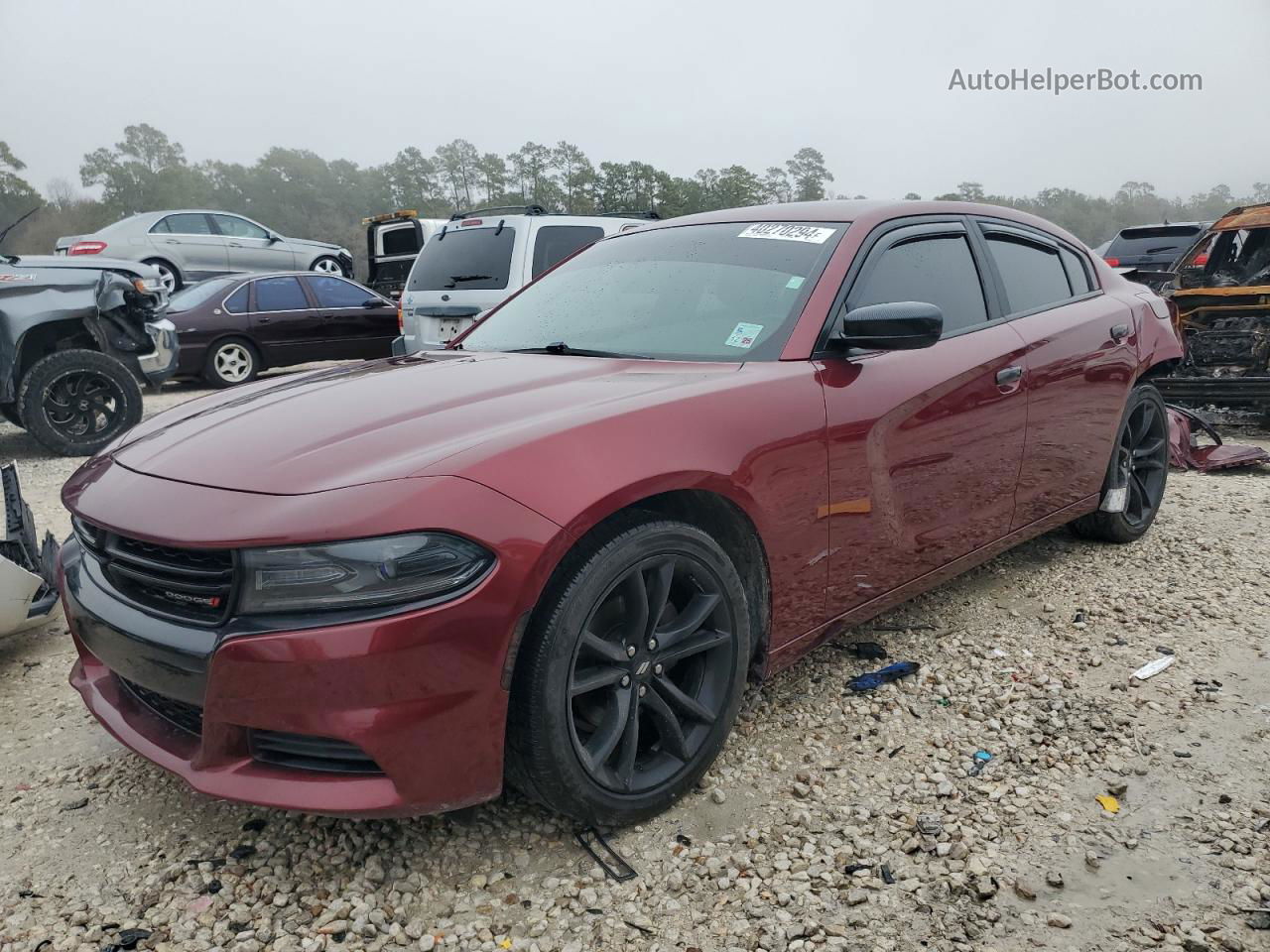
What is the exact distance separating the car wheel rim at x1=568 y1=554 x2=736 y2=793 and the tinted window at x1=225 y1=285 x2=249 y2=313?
32.0 feet

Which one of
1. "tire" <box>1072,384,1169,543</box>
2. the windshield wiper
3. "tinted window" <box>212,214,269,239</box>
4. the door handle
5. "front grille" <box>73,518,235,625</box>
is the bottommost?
"tire" <box>1072,384,1169,543</box>

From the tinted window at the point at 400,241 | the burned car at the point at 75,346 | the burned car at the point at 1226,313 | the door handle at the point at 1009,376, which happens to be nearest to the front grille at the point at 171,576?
the door handle at the point at 1009,376

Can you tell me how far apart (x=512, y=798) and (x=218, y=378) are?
940 cm

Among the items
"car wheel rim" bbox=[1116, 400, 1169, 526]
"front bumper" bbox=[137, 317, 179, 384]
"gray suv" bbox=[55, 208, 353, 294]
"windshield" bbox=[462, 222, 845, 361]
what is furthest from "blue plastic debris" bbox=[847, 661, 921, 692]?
"gray suv" bbox=[55, 208, 353, 294]

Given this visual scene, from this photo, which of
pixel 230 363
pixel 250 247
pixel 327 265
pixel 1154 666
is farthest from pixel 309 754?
pixel 327 265

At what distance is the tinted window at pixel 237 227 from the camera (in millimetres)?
14641

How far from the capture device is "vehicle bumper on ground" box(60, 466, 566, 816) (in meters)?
1.70

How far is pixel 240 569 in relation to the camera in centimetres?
173

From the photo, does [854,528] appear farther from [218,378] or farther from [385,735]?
[218,378]

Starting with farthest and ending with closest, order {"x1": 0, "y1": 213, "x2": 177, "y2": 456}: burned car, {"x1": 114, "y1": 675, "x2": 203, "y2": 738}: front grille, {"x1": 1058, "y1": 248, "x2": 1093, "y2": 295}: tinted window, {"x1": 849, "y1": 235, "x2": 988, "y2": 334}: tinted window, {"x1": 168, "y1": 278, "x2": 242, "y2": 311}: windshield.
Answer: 1. {"x1": 168, "y1": 278, "x2": 242, "y2": 311}: windshield
2. {"x1": 0, "y1": 213, "x2": 177, "y2": 456}: burned car
3. {"x1": 1058, "y1": 248, "x2": 1093, "y2": 295}: tinted window
4. {"x1": 849, "y1": 235, "x2": 988, "y2": 334}: tinted window
5. {"x1": 114, "y1": 675, "x2": 203, "y2": 738}: front grille

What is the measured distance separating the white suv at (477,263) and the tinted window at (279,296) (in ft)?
11.1

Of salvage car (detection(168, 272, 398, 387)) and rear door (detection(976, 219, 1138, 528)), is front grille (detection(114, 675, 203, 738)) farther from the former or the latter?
salvage car (detection(168, 272, 398, 387))

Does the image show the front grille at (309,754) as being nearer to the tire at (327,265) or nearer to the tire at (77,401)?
the tire at (77,401)

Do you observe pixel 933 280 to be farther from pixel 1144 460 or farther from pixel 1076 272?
pixel 1144 460
